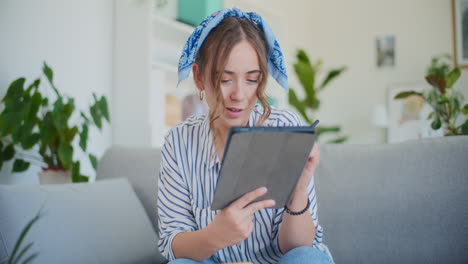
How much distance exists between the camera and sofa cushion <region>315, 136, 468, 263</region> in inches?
55.4

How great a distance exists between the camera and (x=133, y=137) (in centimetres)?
269

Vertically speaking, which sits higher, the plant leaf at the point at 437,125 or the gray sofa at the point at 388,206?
the plant leaf at the point at 437,125

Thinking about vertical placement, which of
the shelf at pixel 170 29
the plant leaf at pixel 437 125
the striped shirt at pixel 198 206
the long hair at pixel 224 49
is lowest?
the striped shirt at pixel 198 206

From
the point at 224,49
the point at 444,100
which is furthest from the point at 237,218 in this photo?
the point at 444,100

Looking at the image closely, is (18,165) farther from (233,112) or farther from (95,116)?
(233,112)

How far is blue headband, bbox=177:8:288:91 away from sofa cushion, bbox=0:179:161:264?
53cm

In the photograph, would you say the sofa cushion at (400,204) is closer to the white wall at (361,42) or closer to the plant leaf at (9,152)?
the plant leaf at (9,152)

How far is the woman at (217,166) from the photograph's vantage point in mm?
974

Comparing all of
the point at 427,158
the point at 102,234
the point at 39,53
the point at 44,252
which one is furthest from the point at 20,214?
the point at 39,53

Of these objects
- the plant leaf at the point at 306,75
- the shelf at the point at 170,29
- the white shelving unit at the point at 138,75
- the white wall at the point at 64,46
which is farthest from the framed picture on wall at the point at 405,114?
the white wall at the point at 64,46

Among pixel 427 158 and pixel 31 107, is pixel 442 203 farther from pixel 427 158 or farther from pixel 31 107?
pixel 31 107

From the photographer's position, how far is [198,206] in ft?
3.77

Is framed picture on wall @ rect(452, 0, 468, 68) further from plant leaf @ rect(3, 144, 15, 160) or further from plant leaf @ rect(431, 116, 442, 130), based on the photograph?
plant leaf @ rect(3, 144, 15, 160)

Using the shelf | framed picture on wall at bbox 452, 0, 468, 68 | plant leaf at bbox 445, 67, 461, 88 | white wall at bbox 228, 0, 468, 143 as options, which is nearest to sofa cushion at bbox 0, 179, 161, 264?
plant leaf at bbox 445, 67, 461, 88
